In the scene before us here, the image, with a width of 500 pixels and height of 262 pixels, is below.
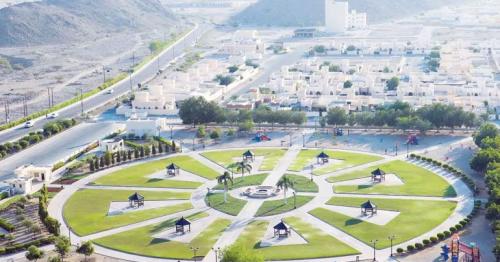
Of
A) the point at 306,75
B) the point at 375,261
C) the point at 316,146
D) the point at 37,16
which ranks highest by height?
the point at 37,16

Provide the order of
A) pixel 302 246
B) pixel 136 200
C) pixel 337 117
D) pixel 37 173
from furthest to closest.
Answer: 1. pixel 337 117
2. pixel 37 173
3. pixel 136 200
4. pixel 302 246

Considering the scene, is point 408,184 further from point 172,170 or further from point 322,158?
point 172,170

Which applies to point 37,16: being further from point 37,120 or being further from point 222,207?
point 222,207

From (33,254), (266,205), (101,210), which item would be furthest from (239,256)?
(101,210)

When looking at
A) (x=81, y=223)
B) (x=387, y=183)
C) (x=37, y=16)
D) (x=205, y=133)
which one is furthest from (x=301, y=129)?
(x=37, y=16)

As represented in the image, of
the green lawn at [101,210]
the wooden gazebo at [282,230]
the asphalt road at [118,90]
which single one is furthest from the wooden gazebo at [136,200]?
the asphalt road at [118,90]

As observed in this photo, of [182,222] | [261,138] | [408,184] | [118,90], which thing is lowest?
[182,222]

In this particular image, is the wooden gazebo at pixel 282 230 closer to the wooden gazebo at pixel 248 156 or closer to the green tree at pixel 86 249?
the green tree at pixel 86 249

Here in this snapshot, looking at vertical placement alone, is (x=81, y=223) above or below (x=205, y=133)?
below

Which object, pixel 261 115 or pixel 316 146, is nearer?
pixel 316 146
